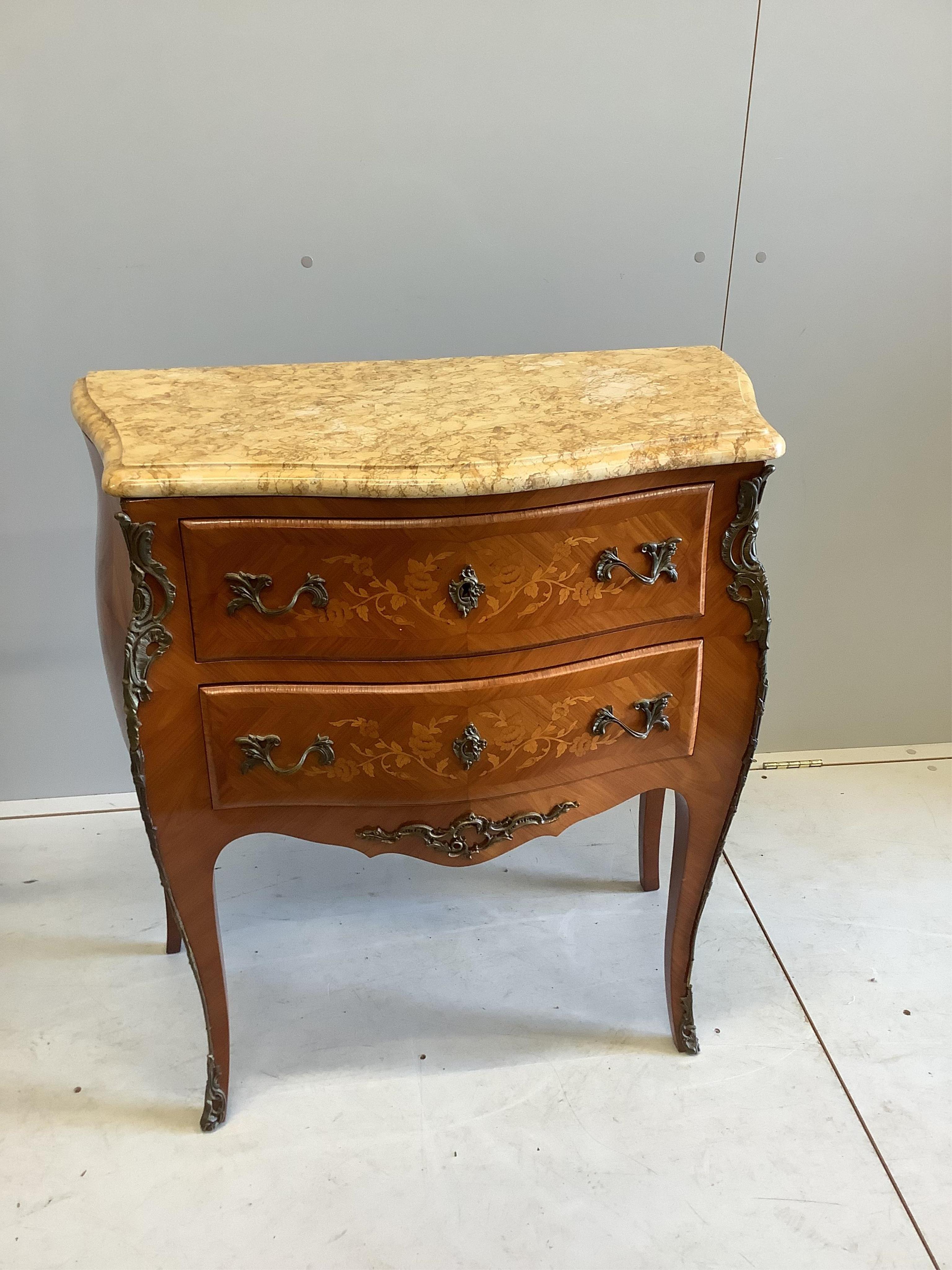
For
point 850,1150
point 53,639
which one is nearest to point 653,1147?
point 850,1150

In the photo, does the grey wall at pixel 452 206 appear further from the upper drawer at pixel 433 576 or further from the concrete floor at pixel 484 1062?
the upper drawer at pixel 433 576

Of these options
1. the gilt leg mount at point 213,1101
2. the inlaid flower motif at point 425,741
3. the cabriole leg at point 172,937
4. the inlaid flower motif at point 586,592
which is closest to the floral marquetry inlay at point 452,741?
the inlaid flower motif at point 425,741

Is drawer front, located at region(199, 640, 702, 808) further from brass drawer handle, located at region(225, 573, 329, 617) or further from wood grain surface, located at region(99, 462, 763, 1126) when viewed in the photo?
brass drawer handle, located at region(225, 573, 329, 617)

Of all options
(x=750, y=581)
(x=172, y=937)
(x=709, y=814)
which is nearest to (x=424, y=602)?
(x=750, y=581)

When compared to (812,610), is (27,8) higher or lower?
higher

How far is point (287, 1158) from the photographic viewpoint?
4.44ft

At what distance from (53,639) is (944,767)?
1840 mm

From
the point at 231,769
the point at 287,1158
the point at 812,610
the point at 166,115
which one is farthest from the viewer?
the point at 812,610

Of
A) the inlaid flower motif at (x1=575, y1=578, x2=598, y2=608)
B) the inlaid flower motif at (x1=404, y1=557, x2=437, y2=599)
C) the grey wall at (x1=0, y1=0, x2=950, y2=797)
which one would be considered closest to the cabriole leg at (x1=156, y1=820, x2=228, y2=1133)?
the inlaid flower motif at (x1=404, y1=557, x2=437, y2=599)

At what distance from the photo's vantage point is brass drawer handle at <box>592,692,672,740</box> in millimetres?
1205

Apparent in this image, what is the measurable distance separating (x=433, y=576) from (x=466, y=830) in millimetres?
353

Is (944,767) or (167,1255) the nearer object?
(167,1255)

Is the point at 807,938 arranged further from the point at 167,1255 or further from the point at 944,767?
the point at 167,1255

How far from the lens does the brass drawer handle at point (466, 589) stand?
3.54ft
